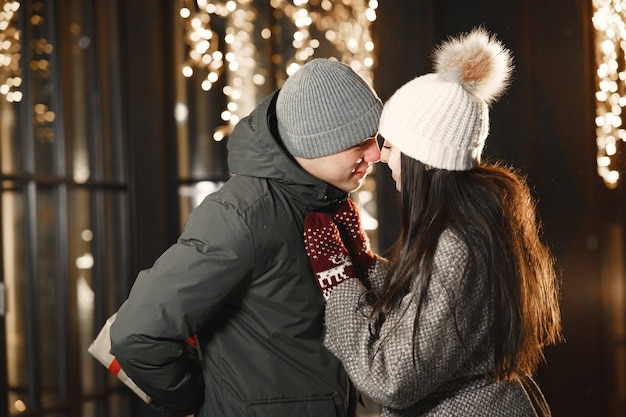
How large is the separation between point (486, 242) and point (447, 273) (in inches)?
4.7

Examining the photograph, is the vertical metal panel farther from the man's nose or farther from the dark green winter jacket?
the man's nose

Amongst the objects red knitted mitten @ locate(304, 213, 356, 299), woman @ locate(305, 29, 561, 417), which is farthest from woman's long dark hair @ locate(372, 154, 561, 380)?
red knitted mitten @ locate(304, 213, 356, 299)

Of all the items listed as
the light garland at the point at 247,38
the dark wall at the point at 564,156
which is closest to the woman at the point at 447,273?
the dark wall at the point at 564,156

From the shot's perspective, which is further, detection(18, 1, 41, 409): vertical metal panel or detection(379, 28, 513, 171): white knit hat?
detection(18, 1, 41, 409): vertical metal panel

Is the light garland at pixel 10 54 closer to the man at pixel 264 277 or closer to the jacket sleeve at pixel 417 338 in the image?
the man at pixel 264 277

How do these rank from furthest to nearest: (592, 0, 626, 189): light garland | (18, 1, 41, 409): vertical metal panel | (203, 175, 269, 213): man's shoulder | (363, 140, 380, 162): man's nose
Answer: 1. (592, 0, 626, 189): light garland
2. (18, 1, 41, 409): vertical metal panel
3. (363, 140, 380, 162): man's nose
4. (203, 175, 269, 213): man's shoulder

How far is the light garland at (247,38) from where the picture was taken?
3.56 m

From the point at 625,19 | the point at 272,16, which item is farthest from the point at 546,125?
the point at 272,16

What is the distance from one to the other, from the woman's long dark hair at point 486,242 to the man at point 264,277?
0.18 meters

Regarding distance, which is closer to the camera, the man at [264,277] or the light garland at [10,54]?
the man at [264,277]

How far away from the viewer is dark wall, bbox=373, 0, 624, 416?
3170mm

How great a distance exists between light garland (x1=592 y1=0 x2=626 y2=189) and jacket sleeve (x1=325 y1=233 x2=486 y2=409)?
1.85 metres

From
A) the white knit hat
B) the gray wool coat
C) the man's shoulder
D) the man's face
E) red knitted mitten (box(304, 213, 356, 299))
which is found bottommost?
the gray wool coat

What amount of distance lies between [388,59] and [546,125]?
2.52 ft
